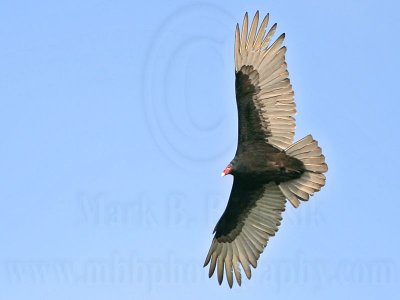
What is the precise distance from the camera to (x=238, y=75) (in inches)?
576

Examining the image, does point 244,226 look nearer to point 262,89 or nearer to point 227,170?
point 227,170

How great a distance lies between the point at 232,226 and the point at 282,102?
7.53 ft

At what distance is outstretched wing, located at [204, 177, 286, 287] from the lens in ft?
49.3

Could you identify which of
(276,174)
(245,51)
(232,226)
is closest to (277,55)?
(245,51)

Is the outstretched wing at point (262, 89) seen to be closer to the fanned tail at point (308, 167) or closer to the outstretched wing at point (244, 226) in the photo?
the fanned tail at point (308, 167)

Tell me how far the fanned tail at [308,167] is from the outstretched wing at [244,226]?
49 cm

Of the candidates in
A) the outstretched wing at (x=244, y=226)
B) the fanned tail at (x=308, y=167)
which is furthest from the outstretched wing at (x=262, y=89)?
the outstretched wing at (x=244, y=226)

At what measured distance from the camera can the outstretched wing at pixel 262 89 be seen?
47.1 feet

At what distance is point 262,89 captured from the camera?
1449cm

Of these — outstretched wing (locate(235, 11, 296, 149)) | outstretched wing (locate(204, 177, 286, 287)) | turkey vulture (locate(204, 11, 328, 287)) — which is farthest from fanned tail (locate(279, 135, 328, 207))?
outstretched wing (locate(204, 177, 286, 287))

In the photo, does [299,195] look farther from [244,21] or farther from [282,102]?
[244,21]

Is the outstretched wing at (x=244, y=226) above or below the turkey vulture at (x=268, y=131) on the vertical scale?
below

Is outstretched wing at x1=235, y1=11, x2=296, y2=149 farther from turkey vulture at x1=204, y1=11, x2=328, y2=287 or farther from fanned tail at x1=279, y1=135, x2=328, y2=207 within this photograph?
fanned tail at x1=279, y1=135, x2=328, y2=207

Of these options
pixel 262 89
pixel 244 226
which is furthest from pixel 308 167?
pixel 244 226
